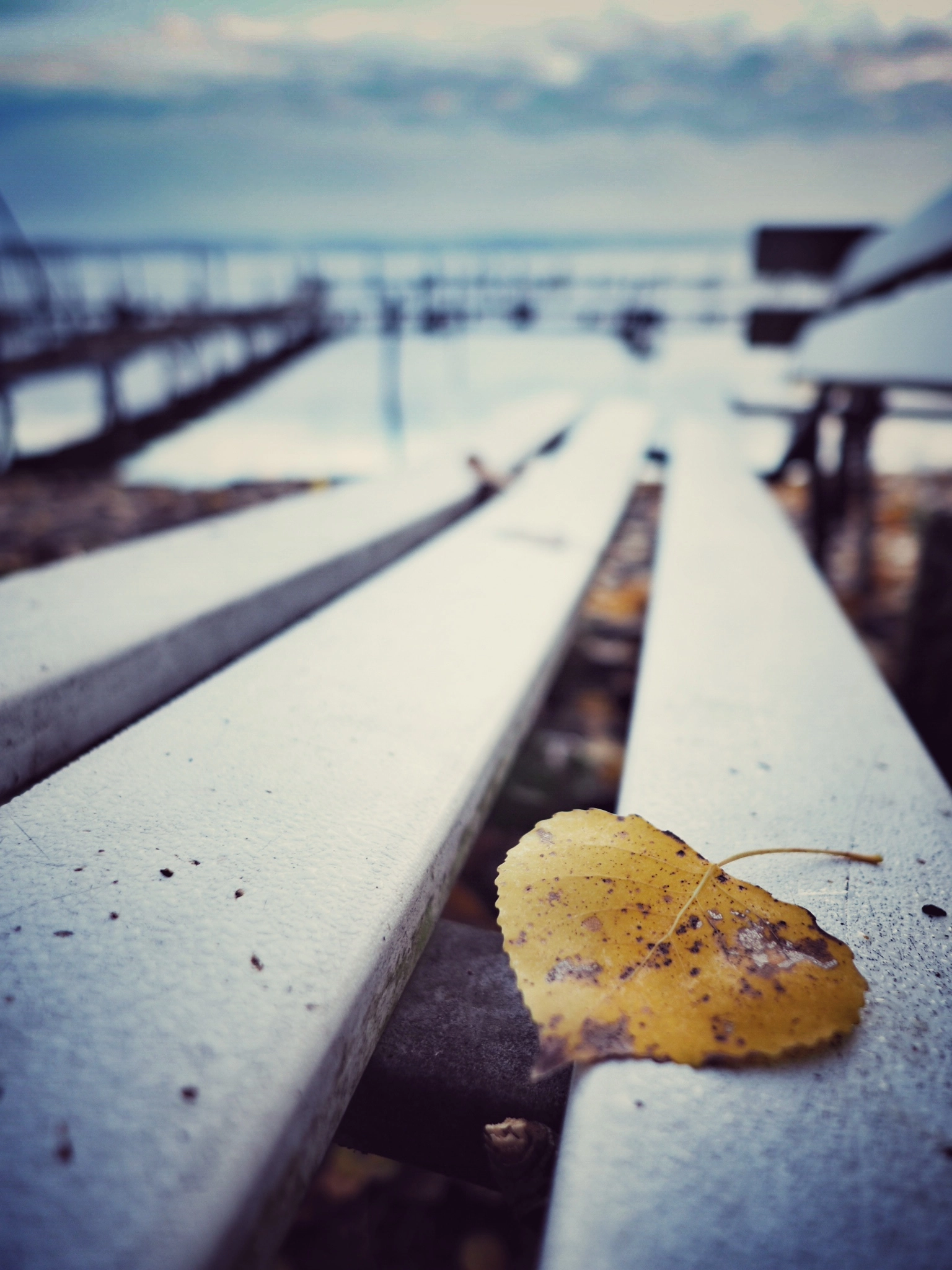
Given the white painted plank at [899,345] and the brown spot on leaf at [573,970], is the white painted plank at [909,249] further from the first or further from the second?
the brown spot on leaf at [573,970]

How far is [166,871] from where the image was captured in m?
0.36

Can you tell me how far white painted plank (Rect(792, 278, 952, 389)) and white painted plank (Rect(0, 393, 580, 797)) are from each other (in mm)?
951

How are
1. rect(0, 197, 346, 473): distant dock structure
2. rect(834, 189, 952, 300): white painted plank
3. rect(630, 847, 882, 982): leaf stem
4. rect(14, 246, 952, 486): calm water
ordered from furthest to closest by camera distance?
1. rect(14, 246, 952, 486): calm water
2. rect(0, 197, 346, 473): distant dock structure
3. rect(834, 189, 952, 300): white painted plank
4. rect(630, 847, 882, 982): leaf stem

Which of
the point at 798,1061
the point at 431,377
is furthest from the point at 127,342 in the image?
the point at 431,377

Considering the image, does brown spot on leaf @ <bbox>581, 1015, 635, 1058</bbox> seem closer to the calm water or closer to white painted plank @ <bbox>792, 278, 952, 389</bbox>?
white painted plank @ <bbox>792, 278, 952, 389</bbox>

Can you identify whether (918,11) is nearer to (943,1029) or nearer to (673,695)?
(673,695)

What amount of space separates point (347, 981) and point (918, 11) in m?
2.03

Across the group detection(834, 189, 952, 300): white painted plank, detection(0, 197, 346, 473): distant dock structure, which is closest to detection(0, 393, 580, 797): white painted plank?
detection(834, 189, 952, 300): white painted plank

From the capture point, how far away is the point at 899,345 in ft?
4.95

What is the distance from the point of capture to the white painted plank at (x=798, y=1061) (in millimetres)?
226

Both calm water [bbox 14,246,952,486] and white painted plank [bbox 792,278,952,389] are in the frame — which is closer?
white painted plank [bbox 792,278,952,389]

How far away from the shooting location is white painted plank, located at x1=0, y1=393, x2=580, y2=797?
20.4 inches

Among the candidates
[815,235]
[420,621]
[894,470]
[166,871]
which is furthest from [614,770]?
[894,470]

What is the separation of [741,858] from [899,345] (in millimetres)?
1578
